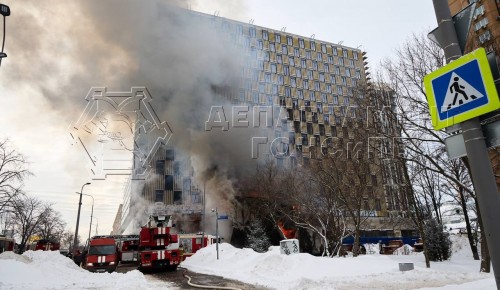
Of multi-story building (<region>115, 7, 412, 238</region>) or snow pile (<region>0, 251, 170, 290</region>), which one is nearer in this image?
snow pile (<region>0, 251, 170, 290</region>)

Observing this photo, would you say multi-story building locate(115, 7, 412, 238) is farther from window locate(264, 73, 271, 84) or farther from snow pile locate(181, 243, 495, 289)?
snow pile locate(181, 243, 495, 289)

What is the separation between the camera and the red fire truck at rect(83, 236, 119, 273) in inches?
843

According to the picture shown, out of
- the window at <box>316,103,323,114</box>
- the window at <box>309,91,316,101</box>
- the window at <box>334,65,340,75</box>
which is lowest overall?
the window at <box>316,103,323,114</box>

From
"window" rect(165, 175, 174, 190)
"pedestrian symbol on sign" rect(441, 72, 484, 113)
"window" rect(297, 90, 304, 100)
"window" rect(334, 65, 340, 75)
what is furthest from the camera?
"window" rect(334, 65, 340, 75)

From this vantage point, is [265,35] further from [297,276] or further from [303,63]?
[297,276]

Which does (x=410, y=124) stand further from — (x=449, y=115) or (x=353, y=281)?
(x=449, y=115)

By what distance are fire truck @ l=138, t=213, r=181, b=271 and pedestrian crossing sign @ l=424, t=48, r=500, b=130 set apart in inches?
783

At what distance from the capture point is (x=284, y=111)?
65.6 metres

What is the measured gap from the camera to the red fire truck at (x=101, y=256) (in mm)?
21406

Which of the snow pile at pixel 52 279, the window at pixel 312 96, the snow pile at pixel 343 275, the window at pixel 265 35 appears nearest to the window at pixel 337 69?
the window at pixel 312 96

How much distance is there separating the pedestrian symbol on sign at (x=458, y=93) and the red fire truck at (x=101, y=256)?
2227 cm

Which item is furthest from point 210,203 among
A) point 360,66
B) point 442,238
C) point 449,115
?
point 360,66

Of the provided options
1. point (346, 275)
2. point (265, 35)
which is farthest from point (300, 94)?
point (346, 275)

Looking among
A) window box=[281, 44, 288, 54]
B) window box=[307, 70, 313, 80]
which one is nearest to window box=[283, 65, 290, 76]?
window box=[281, 44, 288, 54]
